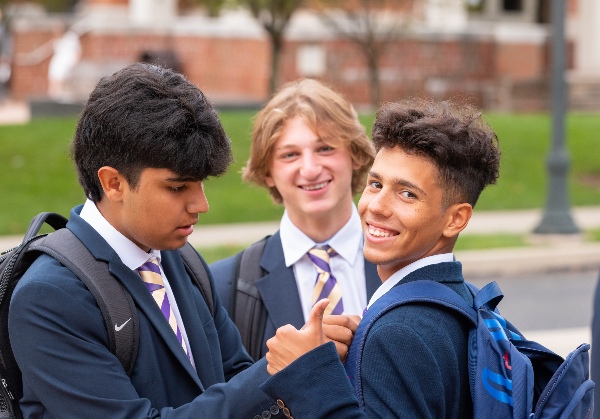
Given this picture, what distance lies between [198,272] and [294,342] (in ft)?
2.13

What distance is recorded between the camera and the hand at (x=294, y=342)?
2.34 meters

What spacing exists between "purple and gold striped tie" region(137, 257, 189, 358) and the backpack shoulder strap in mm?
476

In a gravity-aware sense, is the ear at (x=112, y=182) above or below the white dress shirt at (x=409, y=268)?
above

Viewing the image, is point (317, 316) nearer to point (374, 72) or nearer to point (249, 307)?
point (249, 307)

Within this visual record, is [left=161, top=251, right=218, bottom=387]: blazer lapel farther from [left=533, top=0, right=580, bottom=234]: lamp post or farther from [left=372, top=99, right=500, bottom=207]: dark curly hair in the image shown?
[left=533, top=0, right=580, bottom=234]: lamp post

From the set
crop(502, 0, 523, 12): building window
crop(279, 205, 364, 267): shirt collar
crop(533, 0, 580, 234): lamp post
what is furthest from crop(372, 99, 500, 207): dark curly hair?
crop(502, 0, 523, 12): building window

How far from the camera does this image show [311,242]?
4.02 m

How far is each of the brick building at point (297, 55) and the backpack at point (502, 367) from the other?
24.0 meters

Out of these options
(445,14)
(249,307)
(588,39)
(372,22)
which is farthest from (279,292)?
(588,39)

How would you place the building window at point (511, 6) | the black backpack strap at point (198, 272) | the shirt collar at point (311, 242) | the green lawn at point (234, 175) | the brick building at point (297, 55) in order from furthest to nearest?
the building window at point (511, 6) → the brick building at point (297, 55) → the green lawn at point (234, 175) → the shirt collar at point (311, 242) → the black backpack strap at point (198, 272)

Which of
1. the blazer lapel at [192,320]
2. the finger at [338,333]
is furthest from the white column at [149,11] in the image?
the finger at [338,333]

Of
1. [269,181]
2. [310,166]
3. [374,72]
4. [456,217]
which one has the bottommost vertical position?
[374,72]

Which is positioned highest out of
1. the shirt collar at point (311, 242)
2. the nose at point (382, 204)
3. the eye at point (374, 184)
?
the eye at point (374, 184)

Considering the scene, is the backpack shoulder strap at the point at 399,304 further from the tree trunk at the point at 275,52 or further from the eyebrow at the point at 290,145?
the tree trunk at the point at 275,52
